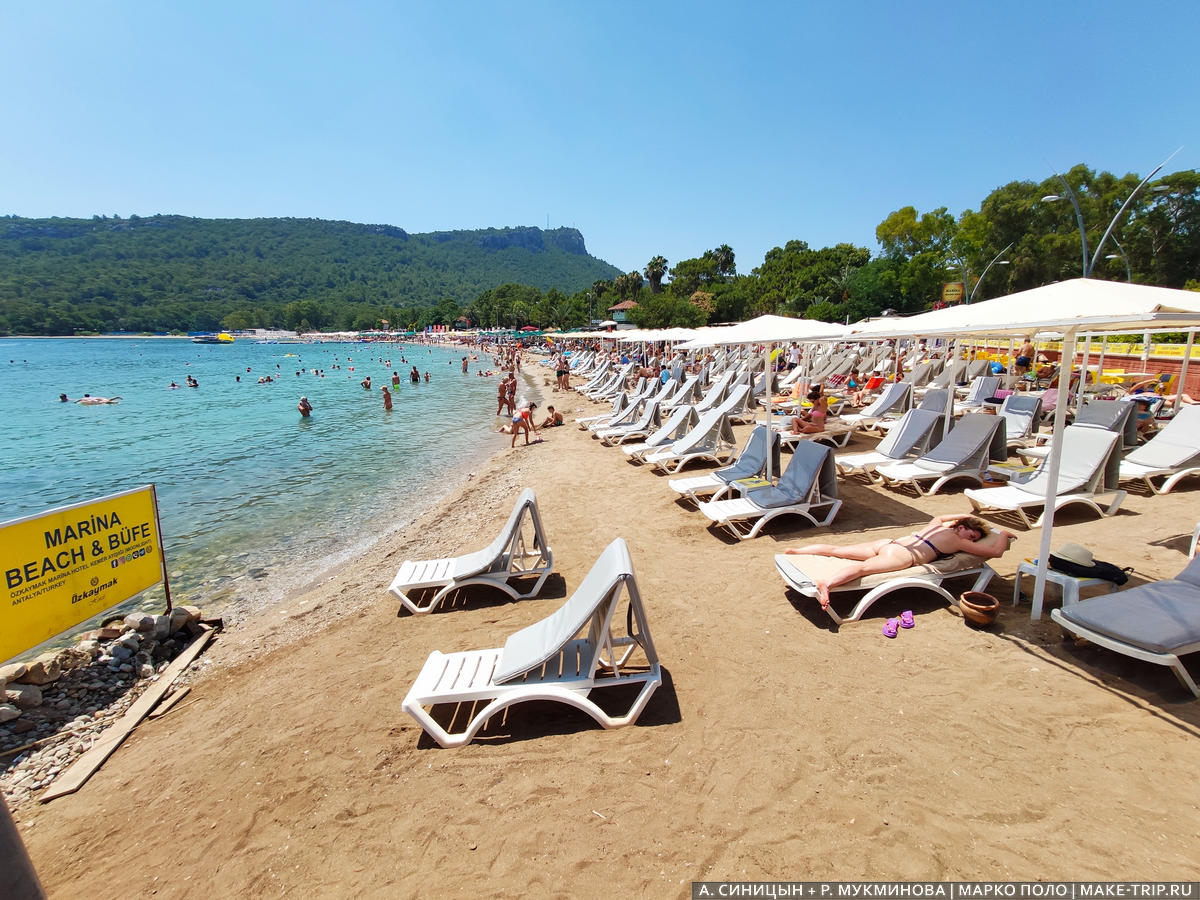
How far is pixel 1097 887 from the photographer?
72.0 inches

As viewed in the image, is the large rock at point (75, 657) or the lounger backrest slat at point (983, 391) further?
the lounger backrest slat at point (983, 391)

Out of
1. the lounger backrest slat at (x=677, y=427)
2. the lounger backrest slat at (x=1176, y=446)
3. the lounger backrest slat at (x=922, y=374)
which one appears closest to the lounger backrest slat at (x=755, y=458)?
the lounger backrest slat at (x=677, y=427)

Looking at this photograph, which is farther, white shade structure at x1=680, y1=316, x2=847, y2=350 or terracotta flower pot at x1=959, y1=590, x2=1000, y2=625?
white shade structure at x1=680, y1=316, x2=847, y2=350

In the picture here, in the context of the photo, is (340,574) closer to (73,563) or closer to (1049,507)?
(73,563)

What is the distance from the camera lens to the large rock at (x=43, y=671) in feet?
13.5

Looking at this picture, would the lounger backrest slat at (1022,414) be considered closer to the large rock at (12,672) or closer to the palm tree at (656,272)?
the large rock at (12,672)

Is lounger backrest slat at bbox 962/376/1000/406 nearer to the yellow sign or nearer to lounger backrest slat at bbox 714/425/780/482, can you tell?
lounger backrest slat at bbox 714/425/780/482

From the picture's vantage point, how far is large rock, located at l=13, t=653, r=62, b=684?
4.10m

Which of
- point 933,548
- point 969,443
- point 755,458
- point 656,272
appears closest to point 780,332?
point 755,458

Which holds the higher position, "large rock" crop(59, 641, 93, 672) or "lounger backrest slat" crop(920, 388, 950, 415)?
"lounger backrest slat" crop(920, 388, 950, 415)

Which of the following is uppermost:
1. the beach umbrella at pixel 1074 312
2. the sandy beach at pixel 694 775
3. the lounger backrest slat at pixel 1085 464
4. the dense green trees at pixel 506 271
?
the dense green trees at pixel 506 271

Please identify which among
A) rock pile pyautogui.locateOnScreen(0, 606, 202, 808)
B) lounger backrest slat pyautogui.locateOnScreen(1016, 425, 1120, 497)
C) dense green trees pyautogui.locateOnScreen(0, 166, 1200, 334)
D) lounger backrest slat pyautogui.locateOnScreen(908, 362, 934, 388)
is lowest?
rock pile pyautogui.locateOnScreen(0, 606, 202, 808)

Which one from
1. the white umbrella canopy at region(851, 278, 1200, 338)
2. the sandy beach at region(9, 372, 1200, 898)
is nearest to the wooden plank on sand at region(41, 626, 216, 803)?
the sandy beach at region(9, 372, 1200, 898)

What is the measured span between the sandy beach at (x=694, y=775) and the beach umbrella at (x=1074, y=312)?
3.55 feet
